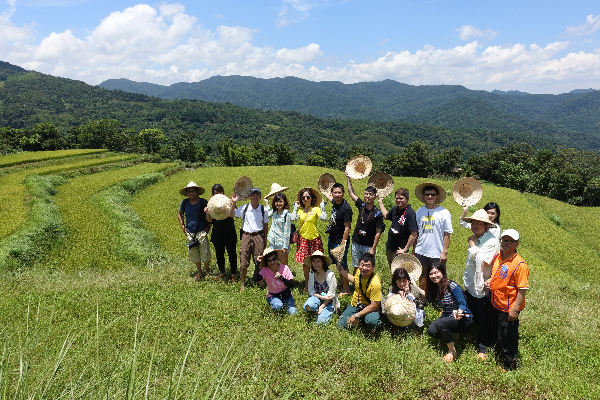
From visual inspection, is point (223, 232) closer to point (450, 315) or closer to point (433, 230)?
point (433, 230)

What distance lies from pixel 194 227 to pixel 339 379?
4.21 metres

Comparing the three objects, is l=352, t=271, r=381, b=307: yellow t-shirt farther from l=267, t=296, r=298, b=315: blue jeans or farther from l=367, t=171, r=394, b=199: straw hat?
l=367, t=171, r=394, b=199: straw hat

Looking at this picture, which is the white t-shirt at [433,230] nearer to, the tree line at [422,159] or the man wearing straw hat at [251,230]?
the man wearing straw hat at [251,230]

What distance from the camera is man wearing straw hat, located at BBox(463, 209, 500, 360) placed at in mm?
4277

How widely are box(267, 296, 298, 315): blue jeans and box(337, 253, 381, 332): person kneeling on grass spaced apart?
839mm

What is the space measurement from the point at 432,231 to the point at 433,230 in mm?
24

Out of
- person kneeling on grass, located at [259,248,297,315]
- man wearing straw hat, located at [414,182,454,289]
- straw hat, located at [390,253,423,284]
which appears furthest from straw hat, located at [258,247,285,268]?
man wearing straw hat, located at [414,182,454,289]

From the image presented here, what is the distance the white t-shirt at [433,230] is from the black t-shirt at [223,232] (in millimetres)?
3706

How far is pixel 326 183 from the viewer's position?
21.5 ft

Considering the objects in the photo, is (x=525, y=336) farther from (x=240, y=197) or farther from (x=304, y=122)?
(x=304, y=122)

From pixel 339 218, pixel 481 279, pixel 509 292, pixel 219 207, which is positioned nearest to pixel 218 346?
pixel 219 207

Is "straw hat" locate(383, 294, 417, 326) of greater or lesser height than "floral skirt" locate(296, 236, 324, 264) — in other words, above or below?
below

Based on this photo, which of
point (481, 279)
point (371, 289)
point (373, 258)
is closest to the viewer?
point (481, 279)

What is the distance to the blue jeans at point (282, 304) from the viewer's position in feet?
16.7
